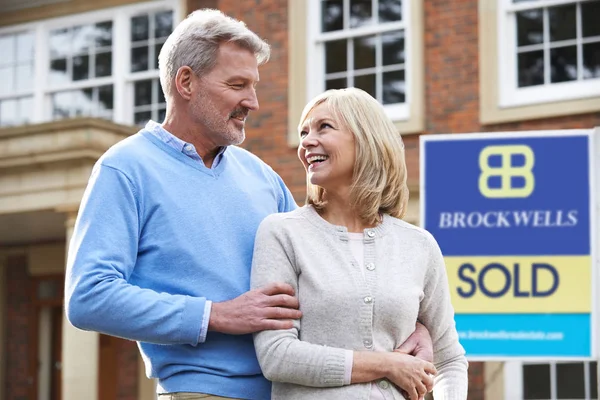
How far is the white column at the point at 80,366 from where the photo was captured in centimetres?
1101

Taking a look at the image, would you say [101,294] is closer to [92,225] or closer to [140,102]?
[92,225]

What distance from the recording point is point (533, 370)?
10.9 m

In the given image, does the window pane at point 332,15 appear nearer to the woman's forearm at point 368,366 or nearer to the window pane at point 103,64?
the window pane at point 103,64

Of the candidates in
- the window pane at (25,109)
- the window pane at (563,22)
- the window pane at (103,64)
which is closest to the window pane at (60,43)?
the window pane at (103,64)

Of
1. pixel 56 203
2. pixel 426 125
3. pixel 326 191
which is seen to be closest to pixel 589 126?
pixel 426 125

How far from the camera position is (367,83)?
1146 centimetres

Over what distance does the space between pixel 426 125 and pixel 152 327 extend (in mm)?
8301

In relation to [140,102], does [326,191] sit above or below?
below

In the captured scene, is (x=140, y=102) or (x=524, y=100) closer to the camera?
(x=524, y=100)

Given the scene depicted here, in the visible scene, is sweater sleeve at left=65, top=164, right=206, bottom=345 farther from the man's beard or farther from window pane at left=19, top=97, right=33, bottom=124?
window pane at left=19, top=97, right=33, bottom=124

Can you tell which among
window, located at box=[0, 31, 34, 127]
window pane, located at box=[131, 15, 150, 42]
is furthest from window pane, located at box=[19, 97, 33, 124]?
window pane, located at box=[131, 15, 150, 42]

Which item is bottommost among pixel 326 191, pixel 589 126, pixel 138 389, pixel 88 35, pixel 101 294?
pixel 138 389

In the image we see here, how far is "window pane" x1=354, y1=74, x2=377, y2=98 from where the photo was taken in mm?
11422

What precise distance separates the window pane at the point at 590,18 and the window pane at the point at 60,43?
610cm
